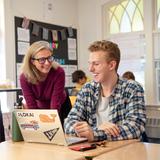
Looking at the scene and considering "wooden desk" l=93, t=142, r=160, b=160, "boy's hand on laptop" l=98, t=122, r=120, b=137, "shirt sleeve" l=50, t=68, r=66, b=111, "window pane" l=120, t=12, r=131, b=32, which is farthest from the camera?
"window pane" l=120, t=12, r=131, b=32

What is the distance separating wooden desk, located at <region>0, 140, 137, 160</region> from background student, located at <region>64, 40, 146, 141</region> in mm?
162

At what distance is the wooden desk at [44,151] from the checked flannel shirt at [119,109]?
8 cm

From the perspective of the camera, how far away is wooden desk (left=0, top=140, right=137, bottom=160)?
1.41 metres

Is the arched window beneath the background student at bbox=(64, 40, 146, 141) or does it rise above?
above

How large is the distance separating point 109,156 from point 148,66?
13.5ft

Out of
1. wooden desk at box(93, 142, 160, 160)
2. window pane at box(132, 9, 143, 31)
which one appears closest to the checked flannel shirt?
wooden desk at box(93, 142, 160, 160)

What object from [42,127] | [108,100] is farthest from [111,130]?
[42,127]

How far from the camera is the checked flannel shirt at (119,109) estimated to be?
1773 mm

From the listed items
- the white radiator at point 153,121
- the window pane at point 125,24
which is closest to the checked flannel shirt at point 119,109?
the white radiator at point 153,121

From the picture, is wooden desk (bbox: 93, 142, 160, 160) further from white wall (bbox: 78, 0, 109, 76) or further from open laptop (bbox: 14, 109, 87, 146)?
white wall (bbox: 78, 0, 109, 76)

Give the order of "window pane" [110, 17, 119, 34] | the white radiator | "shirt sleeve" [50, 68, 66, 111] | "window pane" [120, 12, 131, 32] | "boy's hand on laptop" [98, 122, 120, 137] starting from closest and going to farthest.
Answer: "boy's hand on laptop" [98, 122, 120, 137] → "shirt sleeve" [50, 68, 66, 111] → the white radiator → "window pane" [120, 12, 131, 32] → "window pane" [110, 17, 119, 34]

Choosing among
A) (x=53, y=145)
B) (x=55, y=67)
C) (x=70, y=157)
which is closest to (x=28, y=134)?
(x=53, y=145)

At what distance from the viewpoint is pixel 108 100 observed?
194 centimetres

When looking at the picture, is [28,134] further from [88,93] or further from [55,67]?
[55,67]
